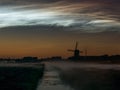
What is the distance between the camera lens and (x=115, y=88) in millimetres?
61969

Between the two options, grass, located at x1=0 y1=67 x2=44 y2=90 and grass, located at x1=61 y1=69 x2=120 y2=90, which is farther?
grass, located at x1=0 y1=67 x2=44 y2=90

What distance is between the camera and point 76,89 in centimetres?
5975

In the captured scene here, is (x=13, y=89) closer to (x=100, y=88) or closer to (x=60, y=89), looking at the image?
(x=60, y=89)

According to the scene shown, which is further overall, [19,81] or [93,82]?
[19,81]

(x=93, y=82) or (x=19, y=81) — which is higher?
(x=93, y=82)

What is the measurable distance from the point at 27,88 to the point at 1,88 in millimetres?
3281

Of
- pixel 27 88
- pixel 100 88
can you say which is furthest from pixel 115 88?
pixel 27 88

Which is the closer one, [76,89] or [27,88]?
[76,89]

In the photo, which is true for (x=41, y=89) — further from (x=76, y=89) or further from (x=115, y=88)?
(x=115, y=88)

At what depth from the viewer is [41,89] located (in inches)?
2448

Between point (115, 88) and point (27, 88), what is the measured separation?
10.8 m

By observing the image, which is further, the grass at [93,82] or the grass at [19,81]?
the grass at [19,81]

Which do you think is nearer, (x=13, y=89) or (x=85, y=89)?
(x=85, y=89)

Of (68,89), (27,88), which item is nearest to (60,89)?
(68,89)
